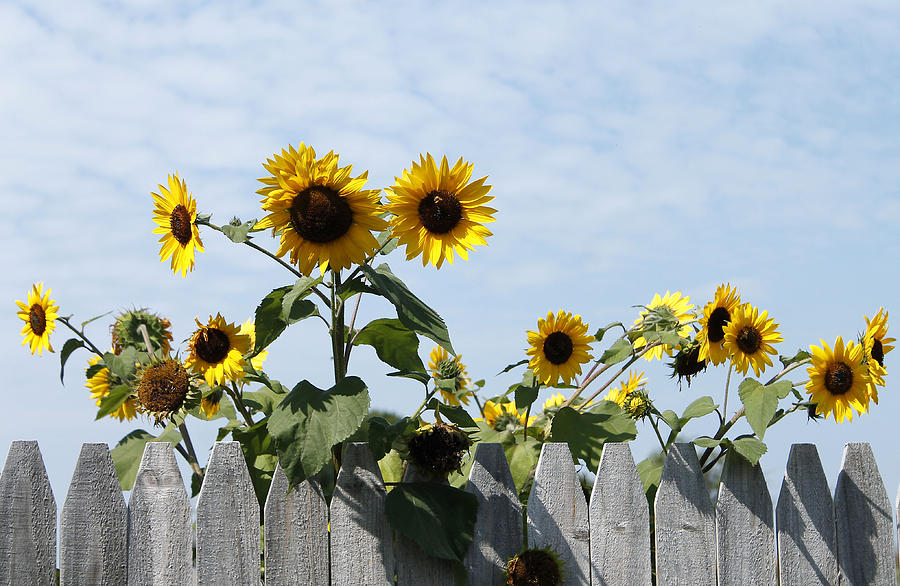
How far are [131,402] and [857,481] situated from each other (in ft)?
11.2

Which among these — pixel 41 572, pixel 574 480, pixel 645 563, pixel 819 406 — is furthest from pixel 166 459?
pixel 819 406

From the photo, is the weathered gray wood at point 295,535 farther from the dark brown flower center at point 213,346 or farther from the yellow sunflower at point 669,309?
the yellow sunflower at point 669,309

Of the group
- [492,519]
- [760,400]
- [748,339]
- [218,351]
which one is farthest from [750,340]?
[218,351]

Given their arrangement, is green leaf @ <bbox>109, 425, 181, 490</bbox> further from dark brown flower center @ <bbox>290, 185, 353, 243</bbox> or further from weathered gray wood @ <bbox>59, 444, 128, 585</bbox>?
dark brown flower center @ <bbox>290, 185, 353, 243</bbox>

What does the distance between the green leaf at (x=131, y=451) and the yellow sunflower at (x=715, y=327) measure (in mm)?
2301

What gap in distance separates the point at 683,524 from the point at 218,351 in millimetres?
2015

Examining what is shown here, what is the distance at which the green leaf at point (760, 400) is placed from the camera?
11.2 feet

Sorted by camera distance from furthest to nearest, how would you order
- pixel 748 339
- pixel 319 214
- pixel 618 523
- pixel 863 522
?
1. pixel 863 522
2. pixel 748 339
3. pixel 618 523
4. pixel 319 214

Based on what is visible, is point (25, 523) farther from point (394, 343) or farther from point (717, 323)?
point (717, 323)

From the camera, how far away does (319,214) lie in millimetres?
2857

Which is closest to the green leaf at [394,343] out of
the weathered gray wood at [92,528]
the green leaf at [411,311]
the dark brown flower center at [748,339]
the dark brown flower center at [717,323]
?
the green leaf at [411,311]

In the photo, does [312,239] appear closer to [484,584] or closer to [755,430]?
[484,584]

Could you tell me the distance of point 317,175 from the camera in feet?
9.45

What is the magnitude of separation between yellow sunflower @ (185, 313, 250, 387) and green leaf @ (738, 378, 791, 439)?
6.62 feet
